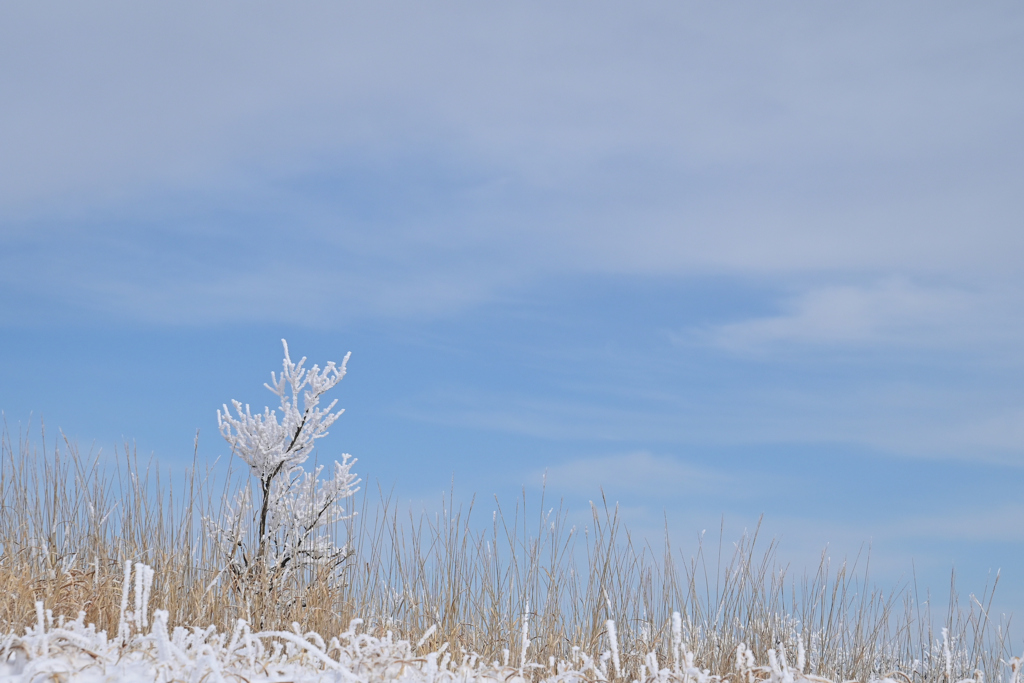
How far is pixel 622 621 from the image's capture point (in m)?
4.54

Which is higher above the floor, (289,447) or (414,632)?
(289,447)

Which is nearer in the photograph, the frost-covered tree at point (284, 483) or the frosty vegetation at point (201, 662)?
the frosty vegetation at point (201, 662)

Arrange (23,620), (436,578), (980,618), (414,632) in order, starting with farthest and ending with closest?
(980,618)
(436,578)
(414,632)
(23,620)

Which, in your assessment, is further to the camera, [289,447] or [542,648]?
[289,447]

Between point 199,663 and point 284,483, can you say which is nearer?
point 199,663

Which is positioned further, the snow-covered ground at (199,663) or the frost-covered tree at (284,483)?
the frost-covered tree at (284,483)

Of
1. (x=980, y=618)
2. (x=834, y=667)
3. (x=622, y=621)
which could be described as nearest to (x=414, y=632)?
(x=622, y=621)

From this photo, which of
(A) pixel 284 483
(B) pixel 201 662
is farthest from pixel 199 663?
(A) pixel 284 483

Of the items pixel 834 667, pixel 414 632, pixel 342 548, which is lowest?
pixel 834 667

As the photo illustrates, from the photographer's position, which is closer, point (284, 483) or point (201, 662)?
point (201, 662)

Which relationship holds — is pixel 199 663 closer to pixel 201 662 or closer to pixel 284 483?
pixel 201 662

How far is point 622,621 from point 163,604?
2507 millimetres

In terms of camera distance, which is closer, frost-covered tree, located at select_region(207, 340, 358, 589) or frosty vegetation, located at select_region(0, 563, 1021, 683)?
frosty vegetation, located at select_region(0, 563, 1021, 683)

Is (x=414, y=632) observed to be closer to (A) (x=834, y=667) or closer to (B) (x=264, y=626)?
(B) (x=264, y=626)
